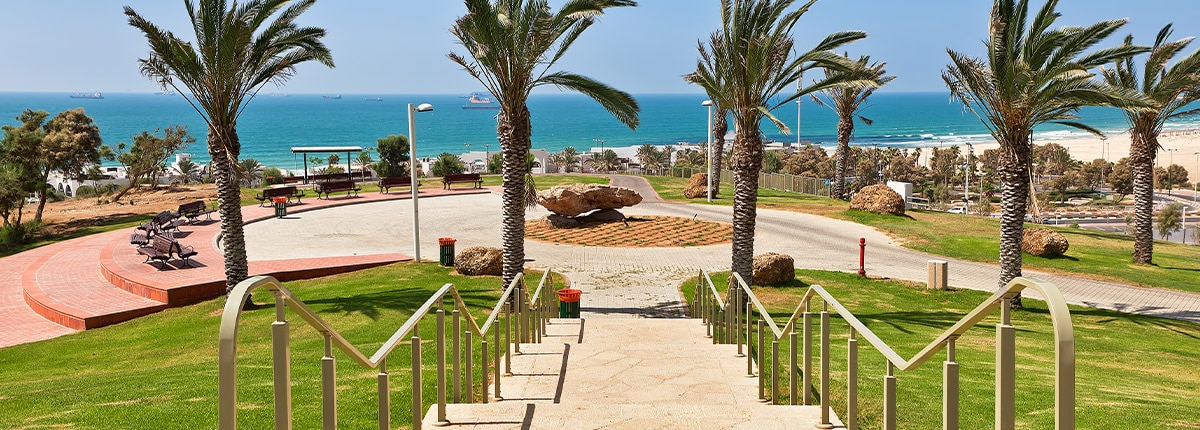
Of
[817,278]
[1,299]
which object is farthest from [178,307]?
[817,278]

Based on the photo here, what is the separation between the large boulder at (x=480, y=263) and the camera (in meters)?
18.2

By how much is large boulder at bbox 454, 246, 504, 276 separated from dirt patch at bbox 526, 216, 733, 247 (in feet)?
18.8

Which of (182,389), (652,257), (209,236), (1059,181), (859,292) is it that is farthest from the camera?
(1059,181)

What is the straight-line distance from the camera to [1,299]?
58.2 feet

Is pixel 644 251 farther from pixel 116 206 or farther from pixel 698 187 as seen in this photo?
pixel 116 206

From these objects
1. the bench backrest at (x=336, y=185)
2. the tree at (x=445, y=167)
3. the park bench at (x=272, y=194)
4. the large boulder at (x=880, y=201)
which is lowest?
the large boulder at (x=880, y=201)

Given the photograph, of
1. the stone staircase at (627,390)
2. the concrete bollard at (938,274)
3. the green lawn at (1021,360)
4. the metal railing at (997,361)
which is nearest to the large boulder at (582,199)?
the green lawn at (1021,360)

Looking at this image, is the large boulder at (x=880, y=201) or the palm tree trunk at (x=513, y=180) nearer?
the palm tree trunk at (x=513, y=180)

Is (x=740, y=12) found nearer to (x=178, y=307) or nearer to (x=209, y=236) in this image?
(x=178, y=307)

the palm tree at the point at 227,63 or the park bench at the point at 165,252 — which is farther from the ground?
the palm tree at the point at 227,63

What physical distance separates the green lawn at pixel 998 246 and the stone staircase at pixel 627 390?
15.0 m

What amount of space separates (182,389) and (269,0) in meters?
→ 8.58

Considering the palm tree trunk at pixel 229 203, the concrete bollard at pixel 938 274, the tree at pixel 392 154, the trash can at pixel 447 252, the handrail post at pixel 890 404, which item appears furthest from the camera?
the tree at pixel 392 154

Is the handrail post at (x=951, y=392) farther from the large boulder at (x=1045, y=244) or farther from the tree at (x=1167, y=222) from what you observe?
the tree at (x=1167, y=222)
